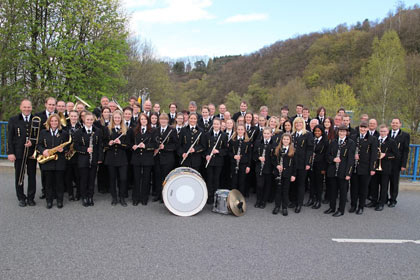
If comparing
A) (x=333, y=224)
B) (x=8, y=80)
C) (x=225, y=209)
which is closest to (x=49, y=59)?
(x=8, y=80)

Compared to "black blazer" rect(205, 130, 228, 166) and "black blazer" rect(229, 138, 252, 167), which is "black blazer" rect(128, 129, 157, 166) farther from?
"black blazer" rect(229, 138, 252, 167)

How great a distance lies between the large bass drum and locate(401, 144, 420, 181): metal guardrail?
6.58 meters

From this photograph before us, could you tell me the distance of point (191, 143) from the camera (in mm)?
6828

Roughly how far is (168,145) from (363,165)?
4197mm

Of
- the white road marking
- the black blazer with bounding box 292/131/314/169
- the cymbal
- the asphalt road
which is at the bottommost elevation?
the asphalt road

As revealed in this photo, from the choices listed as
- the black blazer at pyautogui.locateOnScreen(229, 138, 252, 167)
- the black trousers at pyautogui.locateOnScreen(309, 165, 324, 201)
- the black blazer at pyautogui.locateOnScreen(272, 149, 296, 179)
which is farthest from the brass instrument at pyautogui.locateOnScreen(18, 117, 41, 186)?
the black trousers at pyautogui.locateOnScreen(309, 165, 324, 201)

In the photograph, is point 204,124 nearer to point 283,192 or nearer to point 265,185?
point 265,185

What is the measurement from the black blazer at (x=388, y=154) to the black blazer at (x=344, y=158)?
1.02 metres

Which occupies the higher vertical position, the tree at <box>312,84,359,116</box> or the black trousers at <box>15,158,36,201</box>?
the tree at <box>312,84,359,116</box>

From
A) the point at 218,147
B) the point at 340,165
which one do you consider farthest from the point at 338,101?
the point at 218,147

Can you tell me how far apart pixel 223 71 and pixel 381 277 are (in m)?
87.0

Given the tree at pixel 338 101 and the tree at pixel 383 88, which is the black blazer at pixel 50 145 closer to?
the tree at pixel 383 88

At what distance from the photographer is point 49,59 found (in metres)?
12.2

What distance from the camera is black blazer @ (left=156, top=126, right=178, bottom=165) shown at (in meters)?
6.73
